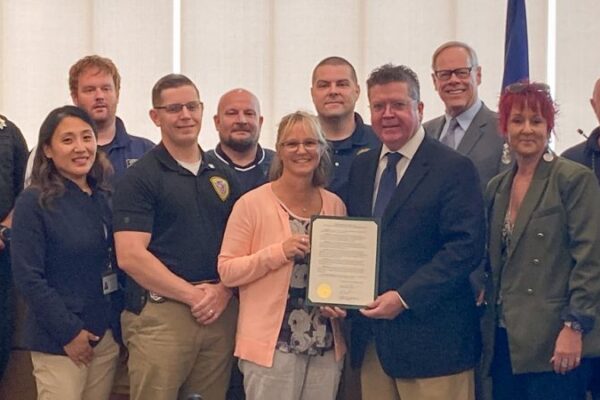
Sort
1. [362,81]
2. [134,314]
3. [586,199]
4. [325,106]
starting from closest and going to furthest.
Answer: [586,199] → [134,314] → [325,106] → [362,81]

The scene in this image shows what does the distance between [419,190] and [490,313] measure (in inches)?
21.0

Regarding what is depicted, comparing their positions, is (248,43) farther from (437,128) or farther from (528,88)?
(528,88)

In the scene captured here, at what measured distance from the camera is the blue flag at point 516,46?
4570 millimetres

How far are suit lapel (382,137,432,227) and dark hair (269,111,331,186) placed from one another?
0.98 ft

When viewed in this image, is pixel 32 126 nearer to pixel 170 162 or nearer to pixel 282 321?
pixel 170 162

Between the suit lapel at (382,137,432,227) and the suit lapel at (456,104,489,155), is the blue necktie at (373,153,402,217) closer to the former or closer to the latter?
the suit lapel at (382,137,432,227)

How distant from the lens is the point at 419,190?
3.39 meters

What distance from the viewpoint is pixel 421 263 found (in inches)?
134

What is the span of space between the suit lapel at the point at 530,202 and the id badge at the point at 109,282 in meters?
1.51

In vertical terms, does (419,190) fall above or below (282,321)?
above

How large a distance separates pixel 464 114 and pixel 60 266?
1902 mm

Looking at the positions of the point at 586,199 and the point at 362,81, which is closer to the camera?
the point at 586,199

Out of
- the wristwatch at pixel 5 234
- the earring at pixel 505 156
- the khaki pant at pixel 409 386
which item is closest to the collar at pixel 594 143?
the earring at pixel 505 156

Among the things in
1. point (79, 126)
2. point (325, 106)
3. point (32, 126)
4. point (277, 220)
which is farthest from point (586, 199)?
point (32, 126)
